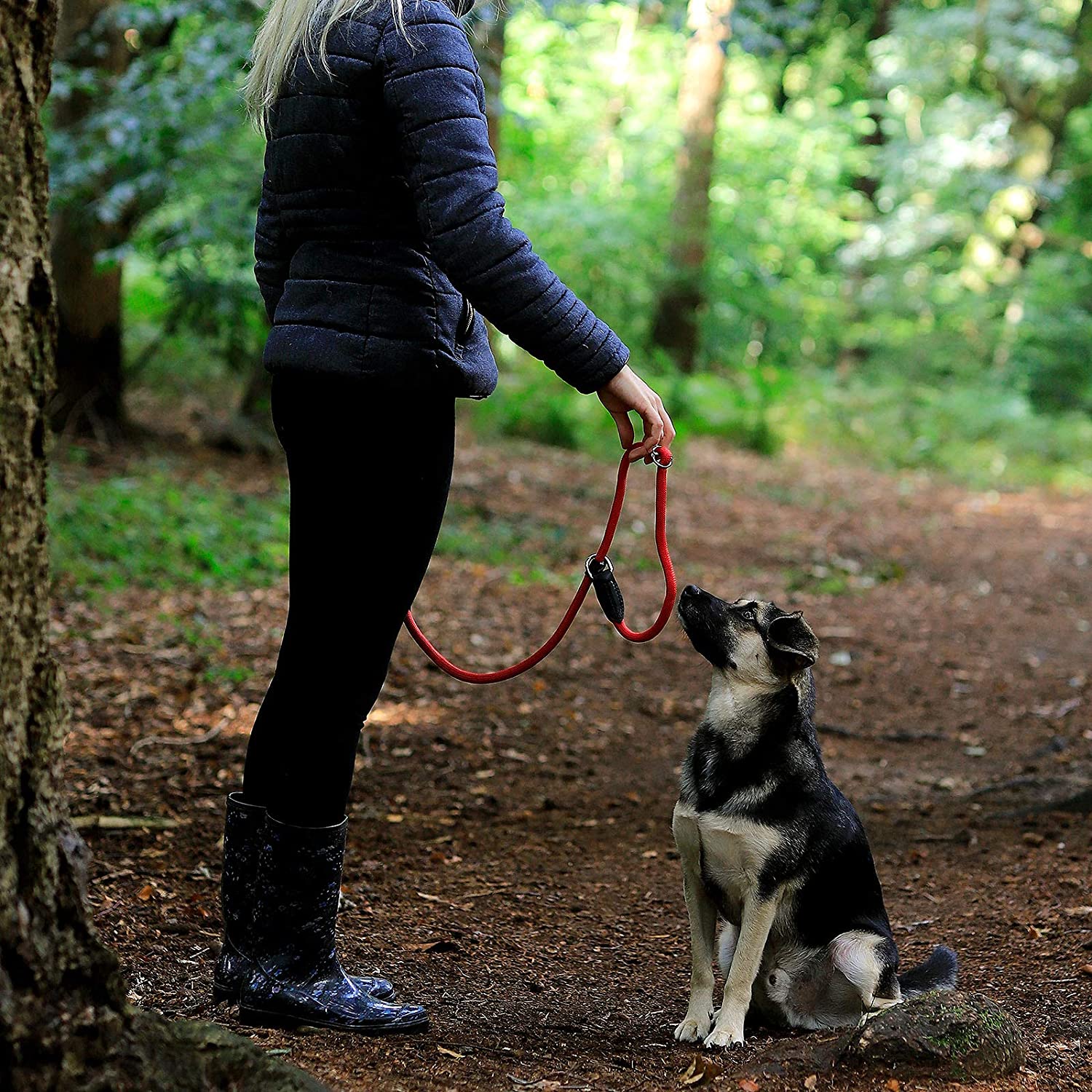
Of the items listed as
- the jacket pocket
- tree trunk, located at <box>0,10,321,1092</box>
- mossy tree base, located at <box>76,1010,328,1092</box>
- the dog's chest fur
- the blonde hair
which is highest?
the blonde hair

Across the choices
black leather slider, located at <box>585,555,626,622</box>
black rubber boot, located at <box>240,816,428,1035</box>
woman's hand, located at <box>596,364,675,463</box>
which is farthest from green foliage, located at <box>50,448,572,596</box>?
woman's hand, located at <box>596,364,675,463</box>

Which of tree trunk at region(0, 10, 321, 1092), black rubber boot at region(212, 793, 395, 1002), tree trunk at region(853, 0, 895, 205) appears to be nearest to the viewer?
tree trunk at region(0, 10, 321, 1092)

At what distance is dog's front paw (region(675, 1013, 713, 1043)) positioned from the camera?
10.3 feet

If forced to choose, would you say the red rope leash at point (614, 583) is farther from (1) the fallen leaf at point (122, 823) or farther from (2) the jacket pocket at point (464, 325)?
(1) the fallen leaf at point (122, 823)

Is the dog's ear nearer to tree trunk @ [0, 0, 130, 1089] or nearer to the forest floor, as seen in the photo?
the forest floor

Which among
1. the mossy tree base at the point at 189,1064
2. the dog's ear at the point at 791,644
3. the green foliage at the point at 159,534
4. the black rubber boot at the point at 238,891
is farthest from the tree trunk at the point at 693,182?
the mossy tree base at the point at 189,1064

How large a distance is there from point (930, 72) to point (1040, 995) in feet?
67.4

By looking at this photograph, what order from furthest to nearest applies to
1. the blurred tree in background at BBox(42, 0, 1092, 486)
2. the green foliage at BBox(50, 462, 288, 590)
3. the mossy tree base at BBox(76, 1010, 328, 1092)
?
the blurred tree in background at BBox(42, 0, 1092, 486)
the green foliage at BBox(50, 462, 288, 590)
the mossy tree base at BBox(76, 1010, 328, 1092)

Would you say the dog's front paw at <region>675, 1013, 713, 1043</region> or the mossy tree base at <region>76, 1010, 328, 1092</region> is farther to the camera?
the dog's front paw at <region>675, 1013, 713, 1043</region>

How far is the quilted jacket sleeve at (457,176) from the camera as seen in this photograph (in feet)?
8.17

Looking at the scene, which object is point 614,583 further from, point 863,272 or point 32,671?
point 863,272

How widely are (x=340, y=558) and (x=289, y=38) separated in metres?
1.17

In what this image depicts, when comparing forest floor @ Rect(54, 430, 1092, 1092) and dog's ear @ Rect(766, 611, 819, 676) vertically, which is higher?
dog's ear @ Rect(766, 611, 819, 676)

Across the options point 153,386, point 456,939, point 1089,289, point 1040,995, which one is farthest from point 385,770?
point 1089,289
